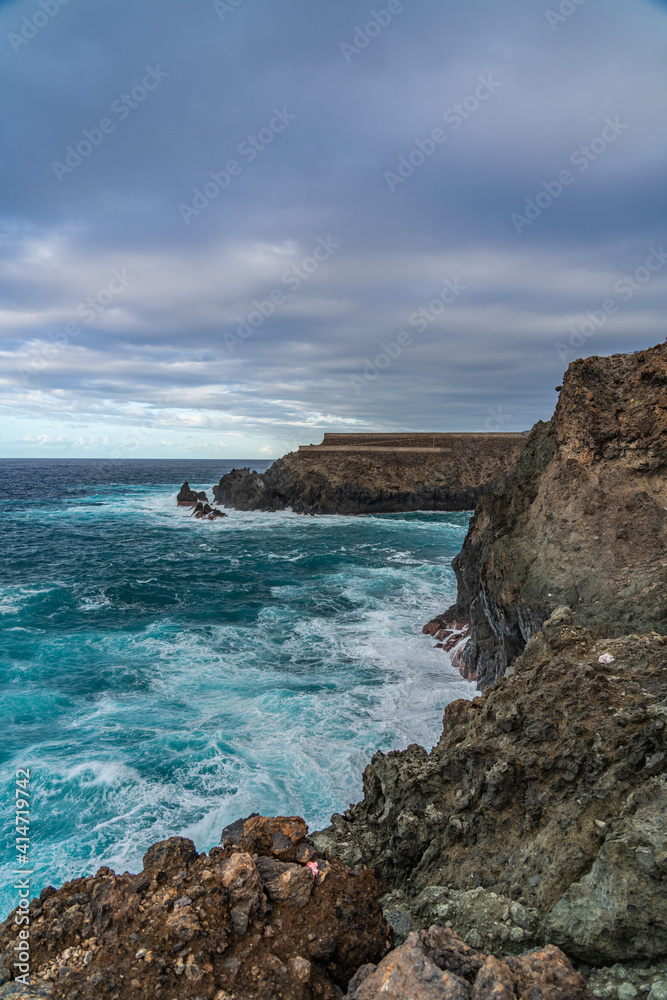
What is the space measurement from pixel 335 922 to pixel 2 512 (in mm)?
57102

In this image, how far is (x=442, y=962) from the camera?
9.13ft

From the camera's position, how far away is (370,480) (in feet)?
170

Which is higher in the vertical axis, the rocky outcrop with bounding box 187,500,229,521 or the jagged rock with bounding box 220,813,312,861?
the jagged rock with bounding box 220,813,312,861

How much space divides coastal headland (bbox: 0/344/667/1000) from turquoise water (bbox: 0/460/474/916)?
3698 mm

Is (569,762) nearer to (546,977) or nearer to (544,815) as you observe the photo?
(544,815)

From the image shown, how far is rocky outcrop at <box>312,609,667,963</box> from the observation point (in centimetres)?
316

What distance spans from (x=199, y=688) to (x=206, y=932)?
9944 mm

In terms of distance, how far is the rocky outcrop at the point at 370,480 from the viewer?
50.6 m

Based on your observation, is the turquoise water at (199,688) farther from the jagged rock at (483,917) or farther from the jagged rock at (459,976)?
the jagged rock at (459,976)

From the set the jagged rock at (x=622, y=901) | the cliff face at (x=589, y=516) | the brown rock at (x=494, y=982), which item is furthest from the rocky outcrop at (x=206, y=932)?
the cliff face at (x=589, y=516)

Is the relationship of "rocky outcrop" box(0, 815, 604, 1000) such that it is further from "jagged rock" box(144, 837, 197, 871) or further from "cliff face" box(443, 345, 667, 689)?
"cliff face" box(443, 345, 667, 689)

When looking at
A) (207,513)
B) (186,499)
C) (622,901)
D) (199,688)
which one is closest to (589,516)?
(622,901)

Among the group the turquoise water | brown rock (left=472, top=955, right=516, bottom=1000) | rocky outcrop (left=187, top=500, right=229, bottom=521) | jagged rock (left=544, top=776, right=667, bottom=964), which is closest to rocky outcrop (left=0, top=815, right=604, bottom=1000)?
brown rock (left=472, top=955, right=516, bottom=1000)

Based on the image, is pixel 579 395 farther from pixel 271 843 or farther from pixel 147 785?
pixel 147 785
